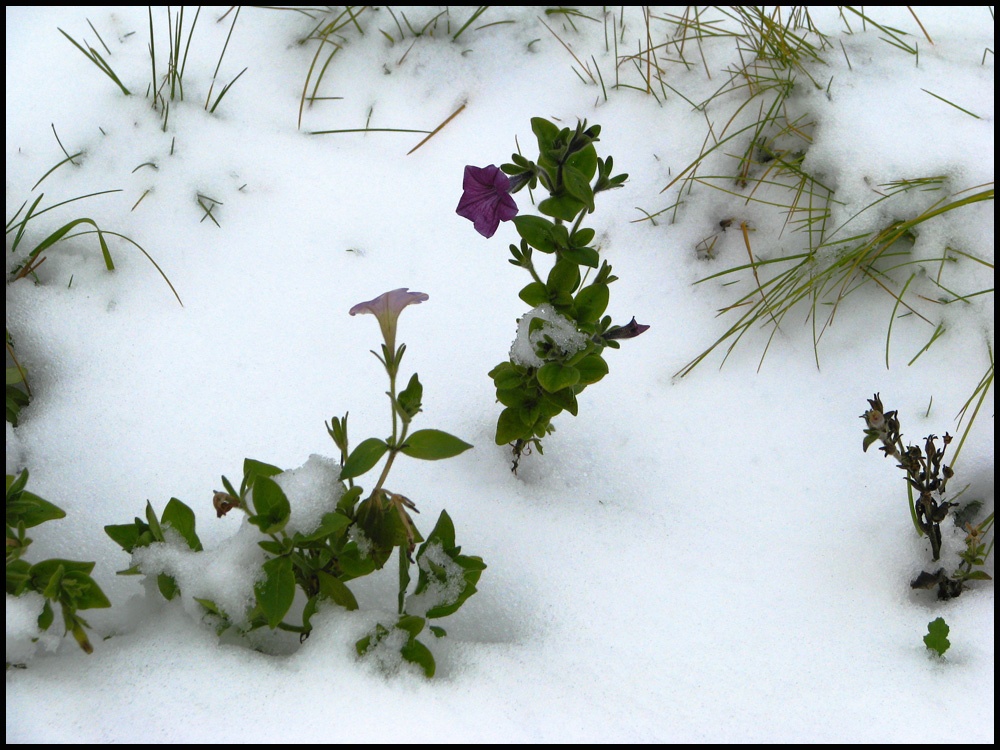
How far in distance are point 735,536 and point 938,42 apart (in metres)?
1.20

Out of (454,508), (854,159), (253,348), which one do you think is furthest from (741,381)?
(253,348)

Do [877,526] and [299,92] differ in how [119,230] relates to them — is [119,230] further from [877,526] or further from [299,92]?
[877,526]

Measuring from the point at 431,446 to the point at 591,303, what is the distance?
33 cm

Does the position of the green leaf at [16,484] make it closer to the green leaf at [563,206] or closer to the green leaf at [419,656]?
the green leaf at [419,656]

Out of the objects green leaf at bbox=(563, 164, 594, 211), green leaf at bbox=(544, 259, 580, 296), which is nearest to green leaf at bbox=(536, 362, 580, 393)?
green leaf at bbox=(544, 259, 580, 296)

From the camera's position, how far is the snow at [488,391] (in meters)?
1.07

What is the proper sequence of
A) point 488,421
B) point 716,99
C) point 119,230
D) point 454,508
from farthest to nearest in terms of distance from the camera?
point 716,99 → point 119,230 → point 488,421 → point 454,508

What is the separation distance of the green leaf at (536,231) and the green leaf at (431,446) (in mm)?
299

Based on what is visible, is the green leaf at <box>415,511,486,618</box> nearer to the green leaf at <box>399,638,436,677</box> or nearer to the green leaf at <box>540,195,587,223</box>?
the green leaf at <box>399,638,436,677</box>

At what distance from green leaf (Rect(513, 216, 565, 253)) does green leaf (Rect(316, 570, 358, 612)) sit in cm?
53

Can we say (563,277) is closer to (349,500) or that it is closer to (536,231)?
(536,231)

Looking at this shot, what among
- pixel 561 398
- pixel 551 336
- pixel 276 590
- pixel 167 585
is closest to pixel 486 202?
pixel 551 336

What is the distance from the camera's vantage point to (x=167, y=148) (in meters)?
1.62

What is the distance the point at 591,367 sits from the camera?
1.13 metres
